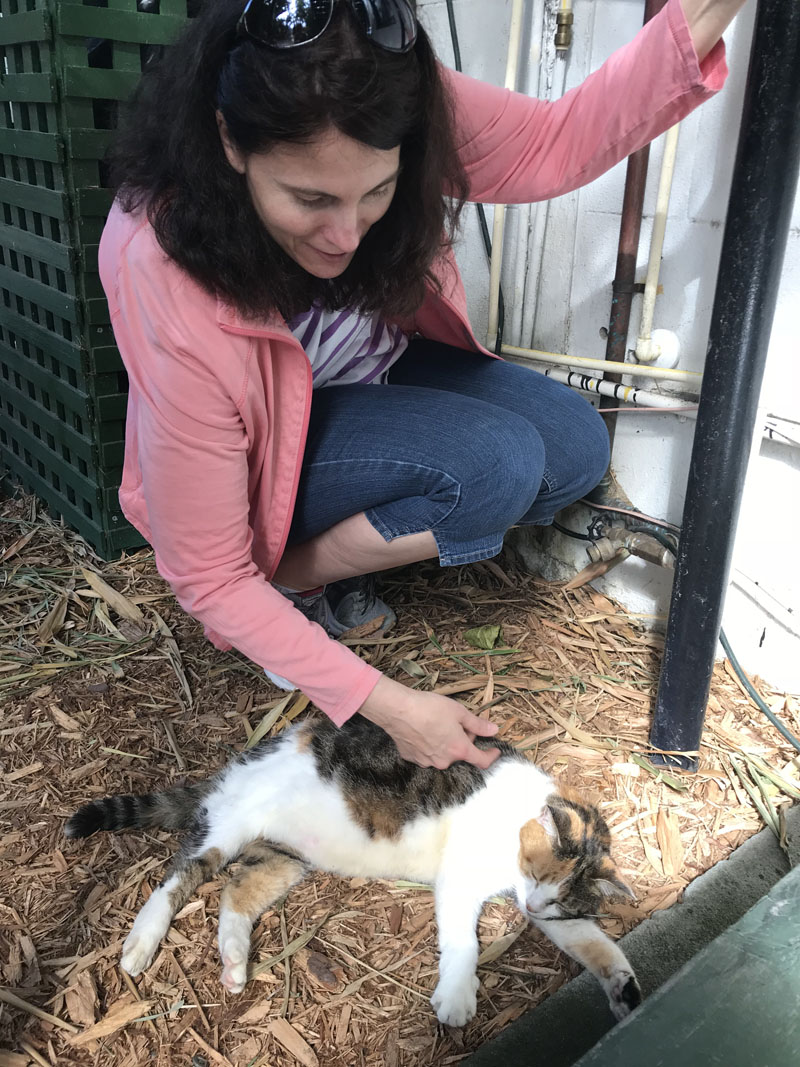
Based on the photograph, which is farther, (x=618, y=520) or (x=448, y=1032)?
(x=618, y=520)

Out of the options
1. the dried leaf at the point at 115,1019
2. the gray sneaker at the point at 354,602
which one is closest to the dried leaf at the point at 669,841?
the gray sneaker at the point at 354,602

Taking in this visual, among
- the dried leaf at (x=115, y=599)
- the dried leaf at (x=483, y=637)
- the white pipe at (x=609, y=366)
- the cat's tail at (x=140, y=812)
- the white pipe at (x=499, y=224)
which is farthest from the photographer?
the dried leaf at (x=115, y=599)

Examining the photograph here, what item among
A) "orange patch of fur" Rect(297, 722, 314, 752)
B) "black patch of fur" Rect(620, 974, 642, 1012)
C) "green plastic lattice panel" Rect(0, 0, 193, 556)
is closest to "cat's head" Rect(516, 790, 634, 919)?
"black patch of fur" Rect(620, 974, 642, 1012)

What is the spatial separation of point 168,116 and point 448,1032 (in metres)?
1.67

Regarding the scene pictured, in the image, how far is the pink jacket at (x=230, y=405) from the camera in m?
1.54

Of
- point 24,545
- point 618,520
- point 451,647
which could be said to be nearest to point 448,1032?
point 451,647

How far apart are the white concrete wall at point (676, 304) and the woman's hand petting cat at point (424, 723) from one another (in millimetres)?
1038

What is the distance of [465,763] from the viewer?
1896mm

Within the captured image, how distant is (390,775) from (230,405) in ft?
2.86

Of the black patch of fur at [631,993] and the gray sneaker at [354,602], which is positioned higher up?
the gray sneaker at [354,602]

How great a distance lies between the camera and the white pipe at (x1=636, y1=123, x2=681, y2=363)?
2.12 meters

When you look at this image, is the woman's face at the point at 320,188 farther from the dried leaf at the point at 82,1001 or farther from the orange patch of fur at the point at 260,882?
the dried leaf at the point at 82,1001

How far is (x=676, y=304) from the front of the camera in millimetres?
2285

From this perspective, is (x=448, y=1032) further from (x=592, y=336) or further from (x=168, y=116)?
(x=592, y=336)
